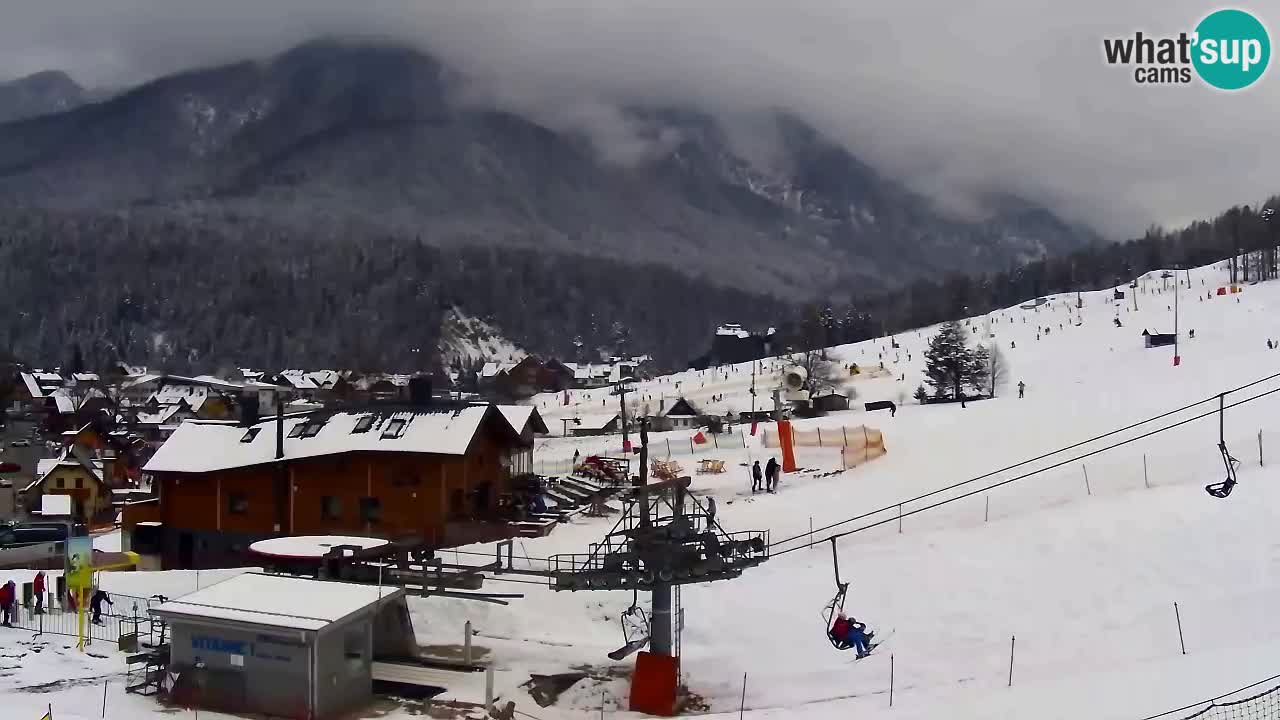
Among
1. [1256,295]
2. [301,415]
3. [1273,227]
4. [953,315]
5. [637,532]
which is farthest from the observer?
[953,315]

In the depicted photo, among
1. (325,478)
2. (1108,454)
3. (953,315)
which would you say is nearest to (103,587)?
(325,478)

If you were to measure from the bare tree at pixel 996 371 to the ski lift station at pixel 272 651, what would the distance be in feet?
201

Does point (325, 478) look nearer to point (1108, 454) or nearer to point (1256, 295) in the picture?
point (1108, 454)

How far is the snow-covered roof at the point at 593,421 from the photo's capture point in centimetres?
9669

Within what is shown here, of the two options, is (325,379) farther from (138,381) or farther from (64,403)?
(64,403)

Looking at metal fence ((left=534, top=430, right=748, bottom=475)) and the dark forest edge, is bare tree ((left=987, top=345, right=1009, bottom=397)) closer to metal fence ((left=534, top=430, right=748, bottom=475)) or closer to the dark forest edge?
metal fence ((left=534, top=430, right=748, bottom=475))

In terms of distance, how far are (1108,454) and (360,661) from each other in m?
28.3

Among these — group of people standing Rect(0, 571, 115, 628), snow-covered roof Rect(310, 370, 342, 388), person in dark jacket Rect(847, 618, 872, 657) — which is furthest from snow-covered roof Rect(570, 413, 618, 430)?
snow-covered roof Rect(310, 370, 342, 388)

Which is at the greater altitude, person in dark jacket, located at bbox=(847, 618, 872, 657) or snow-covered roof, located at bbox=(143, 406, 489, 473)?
snow-covered roof, located at bbox=(143, 406, 489, 473)

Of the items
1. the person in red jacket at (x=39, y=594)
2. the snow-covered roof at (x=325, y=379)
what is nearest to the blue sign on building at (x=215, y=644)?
the person in red jacket at (x=39, y=594)

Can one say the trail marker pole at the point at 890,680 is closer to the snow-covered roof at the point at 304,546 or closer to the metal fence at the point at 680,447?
the snow-covered roof at the point at 304,546

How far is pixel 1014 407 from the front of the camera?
56.9 meters

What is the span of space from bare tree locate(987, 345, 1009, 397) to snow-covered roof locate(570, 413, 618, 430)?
30.8 metres

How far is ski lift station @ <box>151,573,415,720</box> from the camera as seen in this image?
77.3 feet
